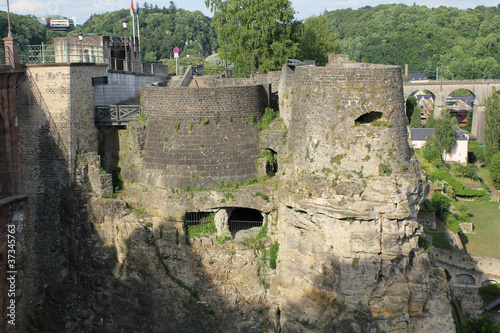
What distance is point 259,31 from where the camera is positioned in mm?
34594

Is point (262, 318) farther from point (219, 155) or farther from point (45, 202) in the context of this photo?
point (45, 202)

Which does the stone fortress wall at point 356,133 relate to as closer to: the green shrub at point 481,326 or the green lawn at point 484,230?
the green shrub at point 481,326

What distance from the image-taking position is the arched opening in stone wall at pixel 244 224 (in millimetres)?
21453

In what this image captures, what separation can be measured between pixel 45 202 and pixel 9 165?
86.0 inches

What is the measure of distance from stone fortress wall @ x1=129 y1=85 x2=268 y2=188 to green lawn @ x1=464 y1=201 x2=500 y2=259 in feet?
86.4

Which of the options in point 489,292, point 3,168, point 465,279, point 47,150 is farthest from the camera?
point 465,279

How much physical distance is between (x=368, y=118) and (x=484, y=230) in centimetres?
3171

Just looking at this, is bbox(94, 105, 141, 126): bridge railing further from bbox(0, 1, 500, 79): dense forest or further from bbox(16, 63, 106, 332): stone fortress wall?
bbox(0, 1, 500, 79): dense forest

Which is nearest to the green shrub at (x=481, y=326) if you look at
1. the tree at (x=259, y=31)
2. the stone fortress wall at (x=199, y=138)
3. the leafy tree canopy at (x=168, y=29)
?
the stone fortress wall at (x=199, y=138)

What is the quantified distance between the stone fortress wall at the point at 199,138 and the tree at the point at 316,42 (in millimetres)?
18622

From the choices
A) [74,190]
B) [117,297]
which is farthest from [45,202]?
[117,297]

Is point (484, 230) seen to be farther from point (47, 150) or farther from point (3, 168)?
point (3, 168)

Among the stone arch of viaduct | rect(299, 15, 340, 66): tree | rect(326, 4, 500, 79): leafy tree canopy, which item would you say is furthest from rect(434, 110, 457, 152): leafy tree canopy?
rect(326, 4, 500, 79): leafy tree canopy

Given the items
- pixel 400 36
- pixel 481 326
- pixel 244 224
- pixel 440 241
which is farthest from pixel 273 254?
pixel 400 36
